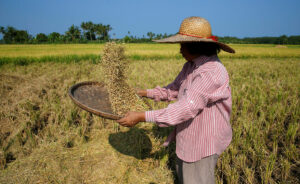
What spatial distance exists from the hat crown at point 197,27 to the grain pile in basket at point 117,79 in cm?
81

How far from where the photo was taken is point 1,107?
3.41 meters

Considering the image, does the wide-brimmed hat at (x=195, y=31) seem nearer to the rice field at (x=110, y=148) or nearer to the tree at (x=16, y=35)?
the rice field at (x=110, y=148)

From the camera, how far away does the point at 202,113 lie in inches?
58.4

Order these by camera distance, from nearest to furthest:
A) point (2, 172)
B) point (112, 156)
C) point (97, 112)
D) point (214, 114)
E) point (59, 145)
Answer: point (214, 114) → point (97, 112) → point (2, 172) → point (112, 156) → point (59, 145)

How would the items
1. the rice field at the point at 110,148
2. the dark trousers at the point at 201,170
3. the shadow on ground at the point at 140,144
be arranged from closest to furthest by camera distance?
the dark trousers at the point at 201,170, the rice field at the point at 110,148, the shadow on ground at the point at 140,144

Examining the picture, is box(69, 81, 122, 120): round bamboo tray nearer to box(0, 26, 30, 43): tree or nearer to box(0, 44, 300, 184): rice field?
box(0, 44, 300, 184): rice field

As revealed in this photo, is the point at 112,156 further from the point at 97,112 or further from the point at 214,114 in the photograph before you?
the point at 214,114

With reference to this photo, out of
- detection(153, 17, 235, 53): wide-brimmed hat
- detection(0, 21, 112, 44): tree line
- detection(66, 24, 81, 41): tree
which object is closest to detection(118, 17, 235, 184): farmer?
detection(153, 17, 235, 53): wide-brimmed hat

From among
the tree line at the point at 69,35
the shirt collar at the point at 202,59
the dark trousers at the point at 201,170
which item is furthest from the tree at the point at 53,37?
the dark trousers at the point at 201,170

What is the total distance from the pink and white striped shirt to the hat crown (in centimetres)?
19

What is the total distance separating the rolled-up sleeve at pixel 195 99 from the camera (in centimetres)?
131

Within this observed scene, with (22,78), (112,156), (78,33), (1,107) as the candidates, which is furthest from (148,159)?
(78,33)

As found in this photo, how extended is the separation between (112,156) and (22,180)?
1.03m

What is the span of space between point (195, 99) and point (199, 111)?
197mm
